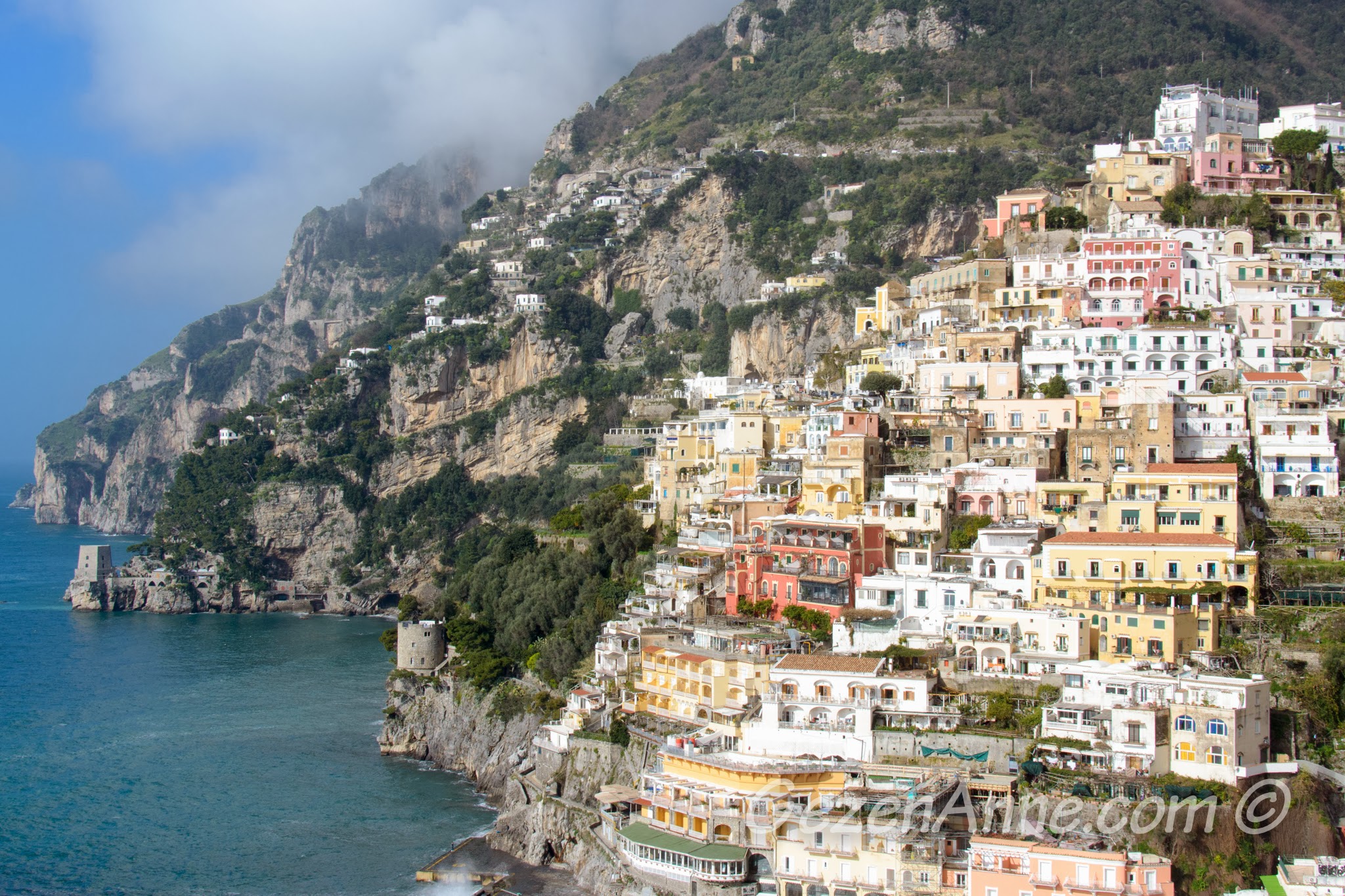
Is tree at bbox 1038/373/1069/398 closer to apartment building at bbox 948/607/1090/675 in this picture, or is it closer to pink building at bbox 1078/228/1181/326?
pink building at bbox 1078/228/1181/326

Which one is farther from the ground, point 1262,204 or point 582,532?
point 1262,204

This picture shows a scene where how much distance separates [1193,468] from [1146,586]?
400cm

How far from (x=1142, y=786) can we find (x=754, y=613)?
499 inches

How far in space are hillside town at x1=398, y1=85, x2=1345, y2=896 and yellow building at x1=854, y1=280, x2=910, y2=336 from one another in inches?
21.6

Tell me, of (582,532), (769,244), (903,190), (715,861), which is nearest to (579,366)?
(769,244)

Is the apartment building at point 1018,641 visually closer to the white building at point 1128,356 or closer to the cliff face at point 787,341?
the white building at point 1128,356

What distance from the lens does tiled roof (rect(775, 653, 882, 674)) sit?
2902 cm

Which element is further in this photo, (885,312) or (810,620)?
(885,312)

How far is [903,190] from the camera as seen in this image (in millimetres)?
68812

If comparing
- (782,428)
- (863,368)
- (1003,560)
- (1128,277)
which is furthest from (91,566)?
(1003,560)

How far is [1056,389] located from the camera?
3838cm

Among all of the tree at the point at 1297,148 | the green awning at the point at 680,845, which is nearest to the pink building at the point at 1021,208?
the tree at the point at 1297,148

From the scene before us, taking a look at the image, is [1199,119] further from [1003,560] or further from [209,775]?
[209,775]

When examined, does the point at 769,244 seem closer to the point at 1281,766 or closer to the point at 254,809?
the point at 254,809
